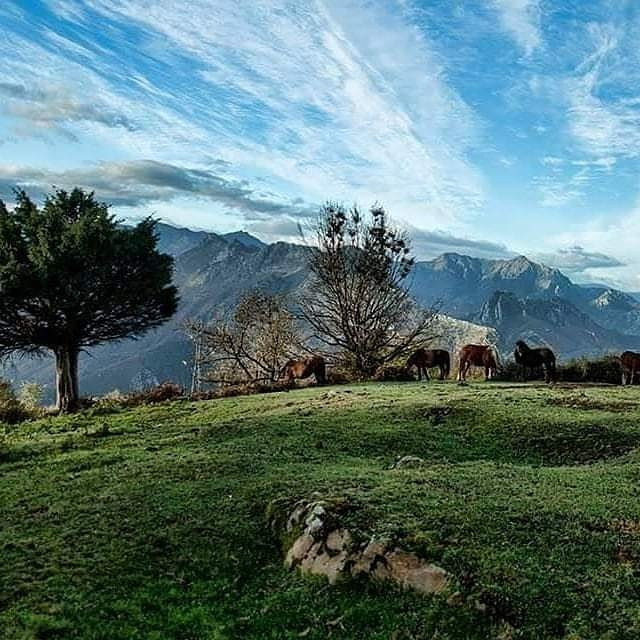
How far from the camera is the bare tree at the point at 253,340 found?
37.9 m

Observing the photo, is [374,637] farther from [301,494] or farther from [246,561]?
[301,494]

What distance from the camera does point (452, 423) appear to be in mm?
16578

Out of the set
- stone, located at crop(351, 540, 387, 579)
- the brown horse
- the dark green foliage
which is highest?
the dark green foliage

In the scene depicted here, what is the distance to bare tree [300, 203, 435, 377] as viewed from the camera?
35094mm

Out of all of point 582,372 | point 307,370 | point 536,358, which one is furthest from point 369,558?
point 582,372

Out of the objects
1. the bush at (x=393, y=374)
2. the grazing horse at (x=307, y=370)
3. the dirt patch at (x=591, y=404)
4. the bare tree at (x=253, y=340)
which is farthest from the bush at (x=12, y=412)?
the dirt patch at (x=591, y=404)

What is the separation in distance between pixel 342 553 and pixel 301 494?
6.70 feet

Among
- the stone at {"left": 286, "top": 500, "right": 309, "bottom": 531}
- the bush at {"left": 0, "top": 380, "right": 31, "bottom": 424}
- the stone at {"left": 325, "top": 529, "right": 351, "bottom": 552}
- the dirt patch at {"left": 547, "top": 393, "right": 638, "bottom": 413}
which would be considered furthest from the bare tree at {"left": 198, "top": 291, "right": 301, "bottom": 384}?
the stone at {"left": 325, "top": 529, "right": 351, "bottom": 552}

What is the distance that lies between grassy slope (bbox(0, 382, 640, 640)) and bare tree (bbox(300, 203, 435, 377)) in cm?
1876

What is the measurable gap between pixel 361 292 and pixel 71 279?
48.3 ft

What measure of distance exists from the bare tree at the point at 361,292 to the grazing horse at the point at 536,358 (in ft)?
29.8

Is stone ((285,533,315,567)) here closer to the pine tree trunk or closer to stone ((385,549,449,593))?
stone ((385,549,449,593))

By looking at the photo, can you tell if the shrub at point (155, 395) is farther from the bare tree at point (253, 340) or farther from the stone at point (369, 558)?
the stone at point (369, 558)

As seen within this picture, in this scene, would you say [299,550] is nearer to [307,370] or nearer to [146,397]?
[146,397]
